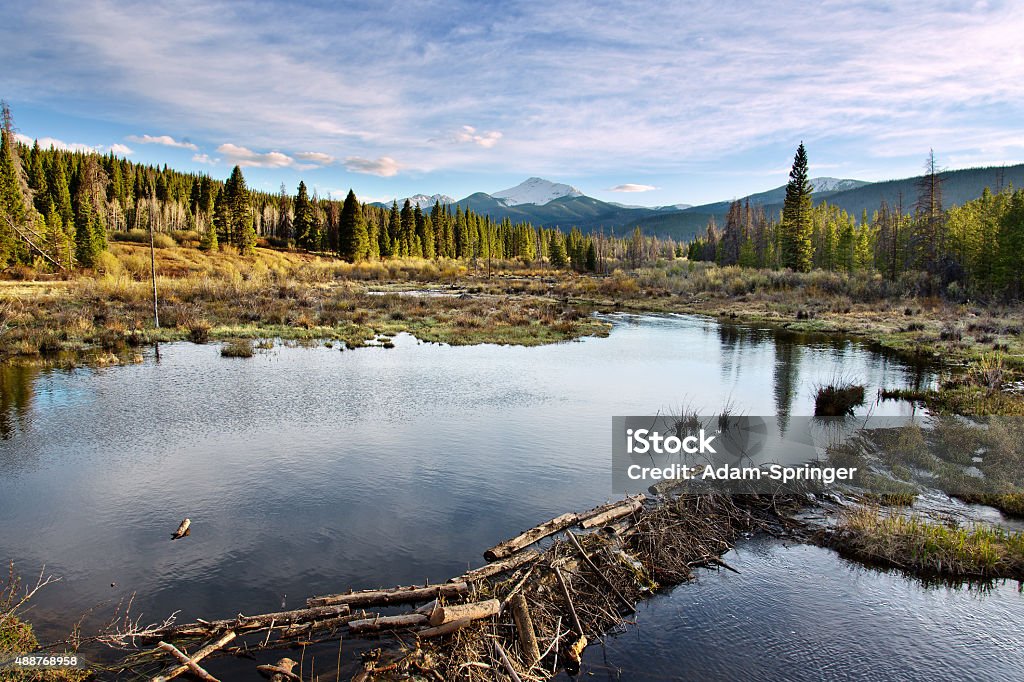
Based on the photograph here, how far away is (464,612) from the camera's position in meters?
6.86

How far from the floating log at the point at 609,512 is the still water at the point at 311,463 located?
2.97 ft

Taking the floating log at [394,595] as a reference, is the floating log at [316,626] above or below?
below

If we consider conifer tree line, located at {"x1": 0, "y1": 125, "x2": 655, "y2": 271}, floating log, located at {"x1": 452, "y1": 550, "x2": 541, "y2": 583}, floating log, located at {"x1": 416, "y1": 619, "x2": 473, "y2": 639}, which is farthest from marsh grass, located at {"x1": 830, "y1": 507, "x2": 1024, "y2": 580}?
conifer tree line, located at {"x1": 0, "y1": 125, "x2": 655, "y2": 271}

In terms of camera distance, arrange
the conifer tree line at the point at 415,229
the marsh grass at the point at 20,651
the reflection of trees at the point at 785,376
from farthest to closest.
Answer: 1. the conifer tree line at the point at 415,229
2. the reflection of trees at the point at 785,376
3. the marsh grass at the point at 20,651

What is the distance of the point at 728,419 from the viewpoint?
16047mm

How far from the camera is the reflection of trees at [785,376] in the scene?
18.5 meters

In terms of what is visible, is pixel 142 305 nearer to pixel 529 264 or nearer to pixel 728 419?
pixel 728 419

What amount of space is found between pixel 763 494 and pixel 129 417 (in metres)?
17.3

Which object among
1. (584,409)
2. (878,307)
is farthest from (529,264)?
(584,409)

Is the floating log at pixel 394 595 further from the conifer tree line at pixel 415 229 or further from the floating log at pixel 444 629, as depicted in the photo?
the conifer tree line at pixel 415 229

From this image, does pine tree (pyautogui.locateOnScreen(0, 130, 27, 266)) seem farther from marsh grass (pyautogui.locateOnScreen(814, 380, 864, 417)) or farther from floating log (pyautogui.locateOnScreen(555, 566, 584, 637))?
marsh grass (pyautogui.locateOnScreen(814, 380, 864, 417))

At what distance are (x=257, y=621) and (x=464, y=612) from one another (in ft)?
9.12

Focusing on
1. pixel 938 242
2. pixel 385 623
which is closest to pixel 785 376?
pixel 385 623

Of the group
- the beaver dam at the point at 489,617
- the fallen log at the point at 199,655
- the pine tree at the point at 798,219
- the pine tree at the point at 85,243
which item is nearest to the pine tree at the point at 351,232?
the pine tree at the point at 85,243
